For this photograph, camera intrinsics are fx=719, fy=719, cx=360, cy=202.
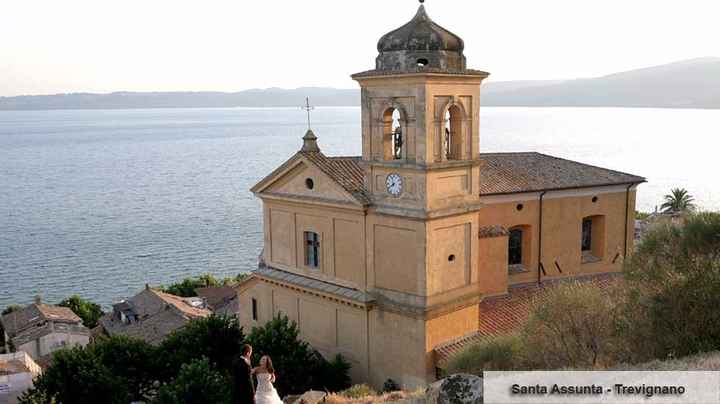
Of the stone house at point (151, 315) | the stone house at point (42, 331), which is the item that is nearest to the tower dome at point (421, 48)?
the stone house at point (151, 315)

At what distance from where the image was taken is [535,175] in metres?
26.9

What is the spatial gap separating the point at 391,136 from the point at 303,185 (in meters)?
3.90

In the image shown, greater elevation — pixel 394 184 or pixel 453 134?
pixel 453 134

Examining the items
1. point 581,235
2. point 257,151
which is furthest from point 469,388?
point 257,151

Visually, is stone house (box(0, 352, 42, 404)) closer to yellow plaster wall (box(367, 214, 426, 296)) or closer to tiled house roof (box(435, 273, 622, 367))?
yellow plaster wall (box(367, 214, 426, 296))

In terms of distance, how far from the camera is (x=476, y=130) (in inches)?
873

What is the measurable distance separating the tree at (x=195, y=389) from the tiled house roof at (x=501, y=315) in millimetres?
6377

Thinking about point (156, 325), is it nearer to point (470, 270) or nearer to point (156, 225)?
point (470, 270)

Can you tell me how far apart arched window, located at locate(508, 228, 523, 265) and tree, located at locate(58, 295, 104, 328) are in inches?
1249

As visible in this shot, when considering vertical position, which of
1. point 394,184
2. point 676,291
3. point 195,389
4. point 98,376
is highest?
point 394,184

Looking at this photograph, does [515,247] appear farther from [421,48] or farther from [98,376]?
[98,376]

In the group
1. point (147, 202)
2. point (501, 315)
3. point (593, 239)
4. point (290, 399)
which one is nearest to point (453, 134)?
point (501, 315)

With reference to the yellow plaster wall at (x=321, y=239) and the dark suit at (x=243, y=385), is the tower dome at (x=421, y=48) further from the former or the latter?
the dark suit at (x=243, y=385)

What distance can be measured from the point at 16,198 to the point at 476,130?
284 ft
